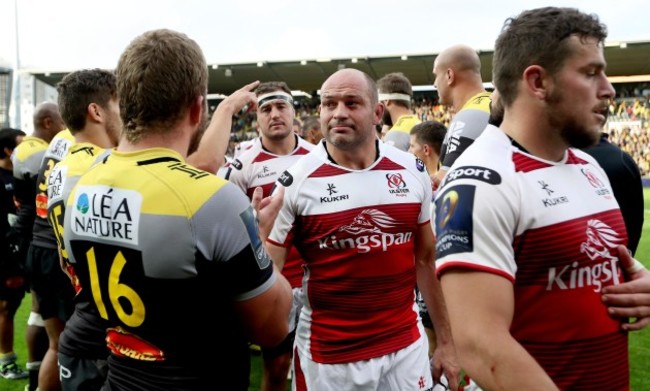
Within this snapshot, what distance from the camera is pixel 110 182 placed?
1796 mm

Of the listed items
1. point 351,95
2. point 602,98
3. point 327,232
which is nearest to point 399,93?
point 351,95

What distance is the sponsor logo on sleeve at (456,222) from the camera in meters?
1.55

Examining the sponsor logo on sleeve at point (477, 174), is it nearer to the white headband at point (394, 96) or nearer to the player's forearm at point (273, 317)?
the player's forearm at point (273, 317)

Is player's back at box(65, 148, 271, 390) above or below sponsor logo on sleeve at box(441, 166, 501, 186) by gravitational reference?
below

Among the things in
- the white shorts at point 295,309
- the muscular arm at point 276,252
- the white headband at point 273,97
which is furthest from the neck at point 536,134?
the white headband at point 273,97

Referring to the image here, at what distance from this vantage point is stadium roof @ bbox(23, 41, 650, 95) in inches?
1010

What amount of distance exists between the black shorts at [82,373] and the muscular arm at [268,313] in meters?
1.18

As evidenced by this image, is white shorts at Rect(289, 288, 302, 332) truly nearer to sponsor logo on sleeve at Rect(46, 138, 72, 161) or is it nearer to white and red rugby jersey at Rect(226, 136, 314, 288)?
white and red rugby jersey at Rect(226, 136, 314, 288)

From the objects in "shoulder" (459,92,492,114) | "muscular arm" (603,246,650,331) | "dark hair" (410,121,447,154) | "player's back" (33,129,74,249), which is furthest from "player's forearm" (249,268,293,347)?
"dark hair" (410,121,447,154)

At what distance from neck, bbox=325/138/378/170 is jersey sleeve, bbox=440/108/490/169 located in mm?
1063

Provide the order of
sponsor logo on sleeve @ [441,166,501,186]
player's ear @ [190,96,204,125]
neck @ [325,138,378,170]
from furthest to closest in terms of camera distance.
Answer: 1. neck @ [325,138,378,170]
2. player's ear @ [190,96,204,125]
3. sponsor logo on sleeve @ [441,166,501,186]

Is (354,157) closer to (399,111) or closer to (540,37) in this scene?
(540,37)

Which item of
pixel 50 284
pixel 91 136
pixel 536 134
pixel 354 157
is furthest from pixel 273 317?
pixel 50 284

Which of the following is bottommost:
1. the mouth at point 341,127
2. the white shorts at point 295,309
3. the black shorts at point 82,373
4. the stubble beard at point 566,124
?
the white shorts at point 295,309
